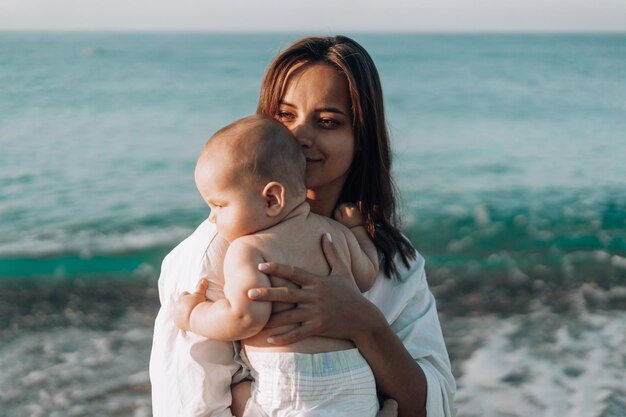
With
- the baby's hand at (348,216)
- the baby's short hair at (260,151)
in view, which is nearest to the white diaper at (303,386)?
the baby's short hair at (260,151)

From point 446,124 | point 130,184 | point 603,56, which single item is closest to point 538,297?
point 130,184

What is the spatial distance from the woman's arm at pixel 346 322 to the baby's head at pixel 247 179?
6.2 inches

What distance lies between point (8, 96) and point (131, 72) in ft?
25.5

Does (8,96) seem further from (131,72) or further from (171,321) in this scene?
(171,321)

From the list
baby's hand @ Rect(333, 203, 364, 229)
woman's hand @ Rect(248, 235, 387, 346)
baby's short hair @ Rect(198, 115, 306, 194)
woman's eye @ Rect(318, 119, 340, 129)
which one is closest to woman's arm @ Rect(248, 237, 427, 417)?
woman's hand @ Rect(248, 235, 387, 346)

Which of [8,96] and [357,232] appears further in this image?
[8,96]

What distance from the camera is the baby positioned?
218 cm

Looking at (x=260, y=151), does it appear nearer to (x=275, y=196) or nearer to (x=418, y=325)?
(x=275, y=196)

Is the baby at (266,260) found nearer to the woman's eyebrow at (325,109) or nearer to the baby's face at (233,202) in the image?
the baby's face at (233,202)

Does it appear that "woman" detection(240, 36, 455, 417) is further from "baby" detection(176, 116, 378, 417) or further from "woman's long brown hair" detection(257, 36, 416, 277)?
"baby" detection(176, 116, 378, 417)

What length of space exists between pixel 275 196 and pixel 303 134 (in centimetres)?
48

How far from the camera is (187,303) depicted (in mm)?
2217

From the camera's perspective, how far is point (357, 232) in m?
2.75

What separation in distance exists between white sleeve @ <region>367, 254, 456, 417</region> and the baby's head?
65cm
